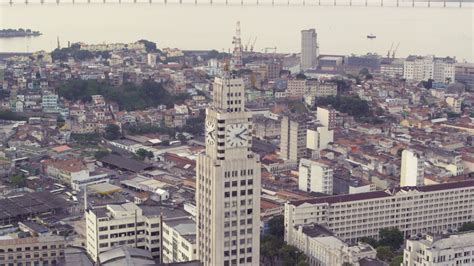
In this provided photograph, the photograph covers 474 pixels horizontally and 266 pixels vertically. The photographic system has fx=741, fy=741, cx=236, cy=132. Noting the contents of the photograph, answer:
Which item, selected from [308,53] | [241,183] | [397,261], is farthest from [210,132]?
[308,53]

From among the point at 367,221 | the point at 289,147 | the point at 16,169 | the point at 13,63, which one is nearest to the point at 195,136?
the point at 289,147

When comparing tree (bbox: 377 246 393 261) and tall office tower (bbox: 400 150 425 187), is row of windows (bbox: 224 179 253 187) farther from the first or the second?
tall office tower (bbox: 400 150 425 187)

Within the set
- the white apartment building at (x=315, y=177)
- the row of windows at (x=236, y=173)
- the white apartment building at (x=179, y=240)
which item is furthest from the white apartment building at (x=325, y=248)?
the row of windows at (x=236, y=173)

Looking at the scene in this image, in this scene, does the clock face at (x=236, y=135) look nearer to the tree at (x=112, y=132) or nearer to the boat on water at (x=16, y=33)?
the tree at (x=112, y=132)

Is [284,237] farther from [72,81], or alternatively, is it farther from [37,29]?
[37,29]

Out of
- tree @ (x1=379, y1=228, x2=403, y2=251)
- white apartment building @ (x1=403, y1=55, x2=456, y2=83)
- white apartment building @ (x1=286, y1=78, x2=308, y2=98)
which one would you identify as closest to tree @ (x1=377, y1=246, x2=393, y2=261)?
tree @ (x1=379, y1=228, x2=403, y2=251)

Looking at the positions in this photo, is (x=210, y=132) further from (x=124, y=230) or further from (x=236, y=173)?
(x=124, y=230)

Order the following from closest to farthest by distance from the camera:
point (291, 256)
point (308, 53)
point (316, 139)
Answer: point (291, 256) → point (316, 139) → point (308, 53)
